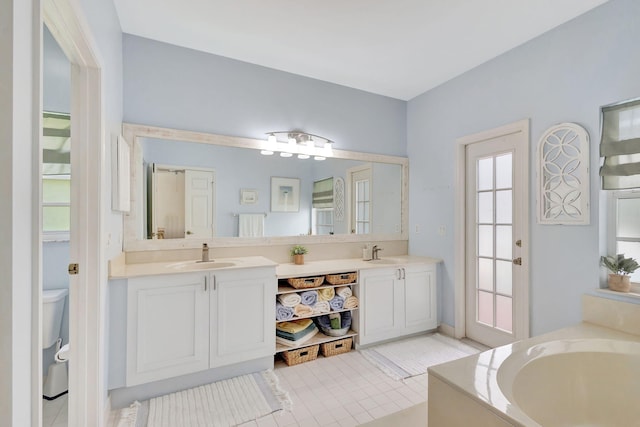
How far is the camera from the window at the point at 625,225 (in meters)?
1.89

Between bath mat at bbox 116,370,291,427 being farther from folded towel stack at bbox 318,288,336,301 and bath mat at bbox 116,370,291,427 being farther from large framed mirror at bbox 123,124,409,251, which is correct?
large framed mirror at bbox 123,124,409,251

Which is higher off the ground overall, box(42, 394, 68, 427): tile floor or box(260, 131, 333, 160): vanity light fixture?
box(260, 131, 333, 160): vanity light fixture

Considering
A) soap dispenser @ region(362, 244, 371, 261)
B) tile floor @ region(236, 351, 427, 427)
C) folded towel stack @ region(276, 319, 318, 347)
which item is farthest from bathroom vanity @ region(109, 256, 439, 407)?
soap dispenser @ region(362, 244, 371, 261)

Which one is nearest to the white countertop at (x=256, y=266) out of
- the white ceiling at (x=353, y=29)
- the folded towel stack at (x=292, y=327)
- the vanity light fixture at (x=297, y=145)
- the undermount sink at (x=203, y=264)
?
the undermount sink at (x=203, y=264)

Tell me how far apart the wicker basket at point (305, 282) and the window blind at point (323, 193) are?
2.61 feet

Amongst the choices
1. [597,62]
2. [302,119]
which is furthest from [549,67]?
[302,119]

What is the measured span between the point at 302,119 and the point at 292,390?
2.33m

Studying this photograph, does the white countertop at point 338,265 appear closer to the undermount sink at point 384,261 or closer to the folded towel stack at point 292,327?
the undermount sink at point 384,261

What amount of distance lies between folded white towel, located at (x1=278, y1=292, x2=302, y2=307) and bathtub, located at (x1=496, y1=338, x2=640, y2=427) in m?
1.50

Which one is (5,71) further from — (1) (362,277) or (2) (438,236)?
(2) (438,236)

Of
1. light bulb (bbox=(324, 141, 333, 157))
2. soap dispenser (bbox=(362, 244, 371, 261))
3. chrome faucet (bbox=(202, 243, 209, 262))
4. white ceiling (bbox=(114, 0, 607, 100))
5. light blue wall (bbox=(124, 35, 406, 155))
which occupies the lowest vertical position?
soap dispenser (bbox=(362, 244, 371, 261))

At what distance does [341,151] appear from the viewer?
3219 mm

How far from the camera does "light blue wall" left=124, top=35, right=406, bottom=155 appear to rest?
94.8 inches

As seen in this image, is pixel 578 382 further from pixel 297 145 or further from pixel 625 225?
pixel 297 145
